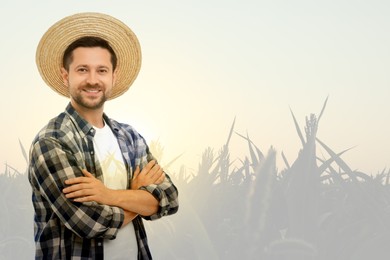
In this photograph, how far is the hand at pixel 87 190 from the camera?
222 cm

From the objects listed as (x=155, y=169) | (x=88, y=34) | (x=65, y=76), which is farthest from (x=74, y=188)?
(x=88, y=34)

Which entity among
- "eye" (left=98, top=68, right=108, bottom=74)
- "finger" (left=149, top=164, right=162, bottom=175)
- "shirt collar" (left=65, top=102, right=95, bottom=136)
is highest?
"eye" (left=98, top=68, right=108, bottom=74)

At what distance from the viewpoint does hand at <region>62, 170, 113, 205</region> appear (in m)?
2.22

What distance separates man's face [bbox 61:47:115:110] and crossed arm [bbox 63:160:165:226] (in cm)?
34

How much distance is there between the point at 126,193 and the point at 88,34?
0.75m

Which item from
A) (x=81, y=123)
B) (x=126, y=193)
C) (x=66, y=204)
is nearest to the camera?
(x=66, y=204)

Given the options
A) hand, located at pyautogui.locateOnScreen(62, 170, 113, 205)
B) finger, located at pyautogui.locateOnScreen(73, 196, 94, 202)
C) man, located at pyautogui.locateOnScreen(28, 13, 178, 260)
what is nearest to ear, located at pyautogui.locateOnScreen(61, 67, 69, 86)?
man, located at pyautogui.locateOnScreen(28, 13, 178, 260)

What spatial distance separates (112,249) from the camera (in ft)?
7.66

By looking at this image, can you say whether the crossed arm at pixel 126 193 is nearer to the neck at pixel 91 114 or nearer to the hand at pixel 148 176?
the hand at pixel 148 176

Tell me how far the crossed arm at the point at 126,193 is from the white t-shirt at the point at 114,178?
0.20ft

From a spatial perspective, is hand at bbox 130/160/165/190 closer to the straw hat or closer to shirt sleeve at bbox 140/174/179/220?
shirt sleeve at bbox 140/174/179/220

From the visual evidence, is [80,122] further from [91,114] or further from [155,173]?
[155,173]

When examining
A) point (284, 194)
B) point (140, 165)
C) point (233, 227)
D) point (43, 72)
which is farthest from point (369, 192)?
point (43, 72)

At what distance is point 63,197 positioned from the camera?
222 centimetres
